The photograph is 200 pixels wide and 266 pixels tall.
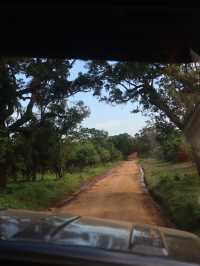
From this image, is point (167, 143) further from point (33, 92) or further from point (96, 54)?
point (96, 54)

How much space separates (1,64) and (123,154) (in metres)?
96.0

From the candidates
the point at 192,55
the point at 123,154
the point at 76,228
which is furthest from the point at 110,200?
the point at 123,154

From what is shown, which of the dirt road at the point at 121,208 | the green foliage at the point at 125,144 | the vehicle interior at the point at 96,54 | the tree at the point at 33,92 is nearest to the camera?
the vehicle interior at the point at 96,54

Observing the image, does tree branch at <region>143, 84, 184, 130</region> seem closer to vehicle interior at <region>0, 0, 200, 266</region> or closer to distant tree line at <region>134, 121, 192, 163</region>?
distant tree line at <region>134, 121, 192, 163</region>

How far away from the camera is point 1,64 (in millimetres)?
22156

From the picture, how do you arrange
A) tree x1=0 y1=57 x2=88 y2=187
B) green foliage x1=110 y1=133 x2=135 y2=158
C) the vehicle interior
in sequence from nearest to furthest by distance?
the vehicle interior
tree x1=0 y1=57 x2=88 y2=187
green foliage x1=110 y1=133 x2=135 y2=158

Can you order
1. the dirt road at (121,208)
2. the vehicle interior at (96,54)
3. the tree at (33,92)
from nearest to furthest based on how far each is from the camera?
the vehicle interior at (96,54) < the dirt road at (121,208) < the tree at (33,92)

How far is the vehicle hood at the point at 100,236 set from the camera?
6.78 ft

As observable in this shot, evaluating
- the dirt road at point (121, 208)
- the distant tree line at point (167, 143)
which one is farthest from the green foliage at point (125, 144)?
the dirt road at point (121, 208)

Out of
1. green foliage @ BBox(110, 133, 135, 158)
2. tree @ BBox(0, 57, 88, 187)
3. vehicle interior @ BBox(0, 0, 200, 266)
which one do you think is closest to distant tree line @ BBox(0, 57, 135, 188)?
tree @ BBox(0, 57, 88, 187)

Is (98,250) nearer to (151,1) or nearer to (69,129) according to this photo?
(151,1)

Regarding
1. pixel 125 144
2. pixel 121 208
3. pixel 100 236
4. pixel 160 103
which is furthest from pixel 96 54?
pixel 125 144

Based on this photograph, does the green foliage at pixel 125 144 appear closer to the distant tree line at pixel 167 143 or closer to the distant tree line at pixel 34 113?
the distant tree line at pixel 167 143

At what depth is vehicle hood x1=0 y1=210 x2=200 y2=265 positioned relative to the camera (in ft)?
6.78
